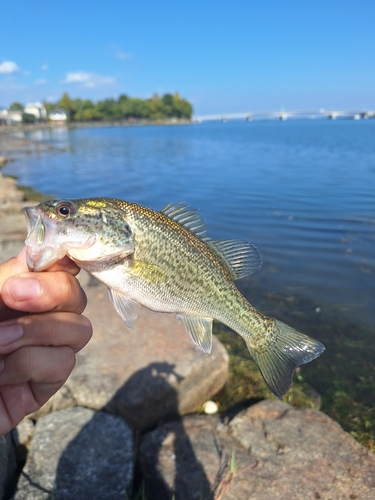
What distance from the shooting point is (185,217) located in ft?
10.1

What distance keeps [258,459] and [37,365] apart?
267 cm

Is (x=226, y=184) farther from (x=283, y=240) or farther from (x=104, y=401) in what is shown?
(x=104, y=401)

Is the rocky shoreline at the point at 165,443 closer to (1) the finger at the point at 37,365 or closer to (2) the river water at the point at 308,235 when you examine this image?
(2) the river water at the point at 308,235

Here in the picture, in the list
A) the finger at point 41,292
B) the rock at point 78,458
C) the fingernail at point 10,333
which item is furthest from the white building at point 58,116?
the fingernail at point 10,333

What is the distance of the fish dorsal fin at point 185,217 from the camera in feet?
9.93

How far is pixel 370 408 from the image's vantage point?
220 inches

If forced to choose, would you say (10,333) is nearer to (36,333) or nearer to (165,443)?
(36,333)

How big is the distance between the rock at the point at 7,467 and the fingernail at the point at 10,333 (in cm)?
206

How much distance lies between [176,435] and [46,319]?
2560 mm

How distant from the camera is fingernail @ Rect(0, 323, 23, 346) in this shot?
7.11 feet

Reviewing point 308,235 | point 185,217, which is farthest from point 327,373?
point 308,235

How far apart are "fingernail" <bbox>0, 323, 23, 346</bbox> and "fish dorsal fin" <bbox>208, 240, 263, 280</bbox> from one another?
173cm

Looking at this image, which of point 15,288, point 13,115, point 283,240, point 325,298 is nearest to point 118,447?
point 15,288

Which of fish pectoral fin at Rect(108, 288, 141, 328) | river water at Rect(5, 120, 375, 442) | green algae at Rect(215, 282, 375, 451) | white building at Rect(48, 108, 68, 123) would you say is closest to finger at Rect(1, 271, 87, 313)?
fish pectoral fin at Rect(108, 288, 141, 328)
